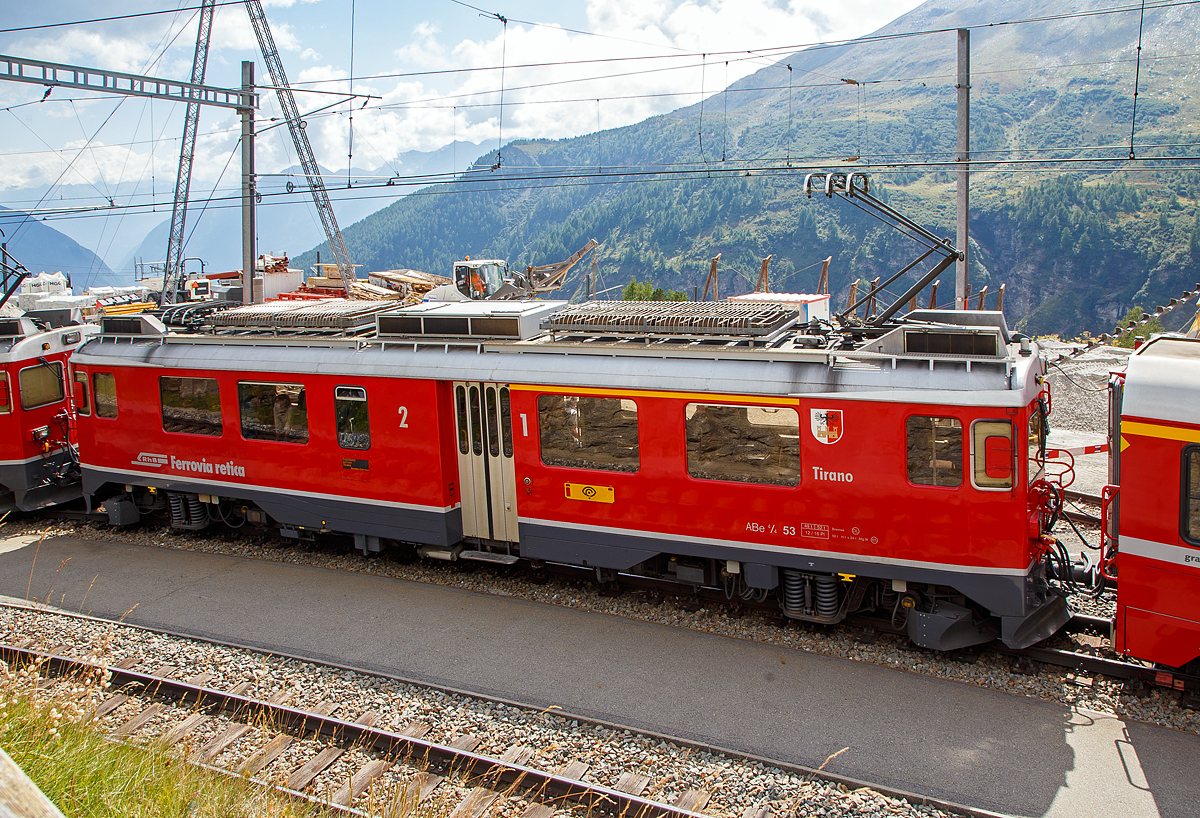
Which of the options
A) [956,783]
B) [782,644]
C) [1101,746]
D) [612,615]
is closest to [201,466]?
[612,615]

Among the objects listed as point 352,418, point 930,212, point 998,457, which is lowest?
point 998,457

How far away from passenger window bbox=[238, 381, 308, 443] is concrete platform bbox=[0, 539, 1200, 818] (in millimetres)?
2069

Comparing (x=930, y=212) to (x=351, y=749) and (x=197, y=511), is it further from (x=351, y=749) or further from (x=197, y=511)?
(x=351, y=749)

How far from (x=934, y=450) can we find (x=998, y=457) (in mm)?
586

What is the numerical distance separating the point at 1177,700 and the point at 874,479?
3428 millimetres

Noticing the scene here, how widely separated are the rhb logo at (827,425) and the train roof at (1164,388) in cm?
256

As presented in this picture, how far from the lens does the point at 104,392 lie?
14.4 metres

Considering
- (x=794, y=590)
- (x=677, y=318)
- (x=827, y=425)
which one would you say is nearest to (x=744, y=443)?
(x=827, y=425)

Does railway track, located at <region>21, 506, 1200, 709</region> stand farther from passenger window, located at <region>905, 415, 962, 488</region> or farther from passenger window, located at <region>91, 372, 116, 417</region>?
passenger window, located at <region>91, 372, 116, 417</region>

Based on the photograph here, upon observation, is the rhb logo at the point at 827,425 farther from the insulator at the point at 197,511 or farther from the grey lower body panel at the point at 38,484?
the grey lower body panel at the point at 38,484

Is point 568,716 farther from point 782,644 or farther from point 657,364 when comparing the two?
point 657,364

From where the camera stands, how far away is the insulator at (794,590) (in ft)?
31.1

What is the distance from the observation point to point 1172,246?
91.5 m

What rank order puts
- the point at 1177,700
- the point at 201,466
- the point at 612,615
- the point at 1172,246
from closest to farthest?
the point at 1177,700 → the point at 612,615 → the point at 201,466 → the point at 1172,246
